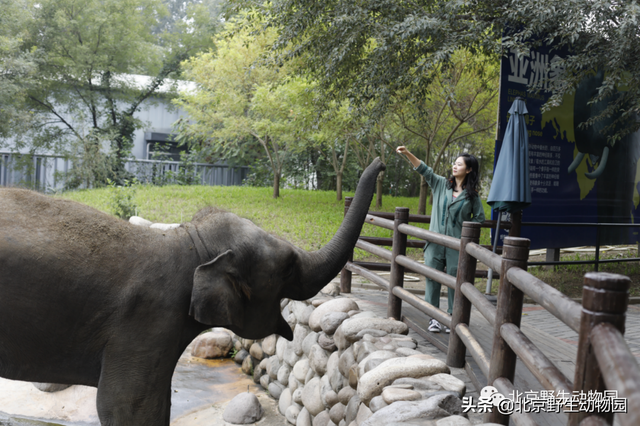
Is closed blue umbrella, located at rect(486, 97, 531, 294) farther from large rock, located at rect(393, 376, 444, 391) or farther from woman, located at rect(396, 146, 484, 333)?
large rock, located at rect(393, 376, 444, 391)

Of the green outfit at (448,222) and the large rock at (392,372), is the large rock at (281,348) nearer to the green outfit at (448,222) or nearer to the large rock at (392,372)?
the green outfit at (448,222)

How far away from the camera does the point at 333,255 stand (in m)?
3.03

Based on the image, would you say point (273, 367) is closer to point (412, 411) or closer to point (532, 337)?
point (532, 337)

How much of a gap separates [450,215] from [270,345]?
10.1 ft

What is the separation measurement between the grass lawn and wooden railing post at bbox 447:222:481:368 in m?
3.87

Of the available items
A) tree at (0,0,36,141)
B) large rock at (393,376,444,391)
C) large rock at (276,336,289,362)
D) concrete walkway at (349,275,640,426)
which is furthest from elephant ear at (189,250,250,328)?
tree at (0,0,36,141)

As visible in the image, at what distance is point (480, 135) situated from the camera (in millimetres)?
16734

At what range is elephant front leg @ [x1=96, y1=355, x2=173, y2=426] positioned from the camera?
254 cm

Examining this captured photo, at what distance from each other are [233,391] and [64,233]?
4.70 m

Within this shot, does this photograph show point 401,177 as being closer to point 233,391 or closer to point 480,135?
point 480,135

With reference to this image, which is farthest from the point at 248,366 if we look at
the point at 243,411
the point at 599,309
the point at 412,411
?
the point at 599,309

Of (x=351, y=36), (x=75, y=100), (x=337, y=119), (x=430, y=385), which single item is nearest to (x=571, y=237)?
(x=351, y=36)

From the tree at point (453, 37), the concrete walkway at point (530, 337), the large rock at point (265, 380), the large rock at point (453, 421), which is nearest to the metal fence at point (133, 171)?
the tree at point (453, 37)

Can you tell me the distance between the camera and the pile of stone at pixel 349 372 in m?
3.14
